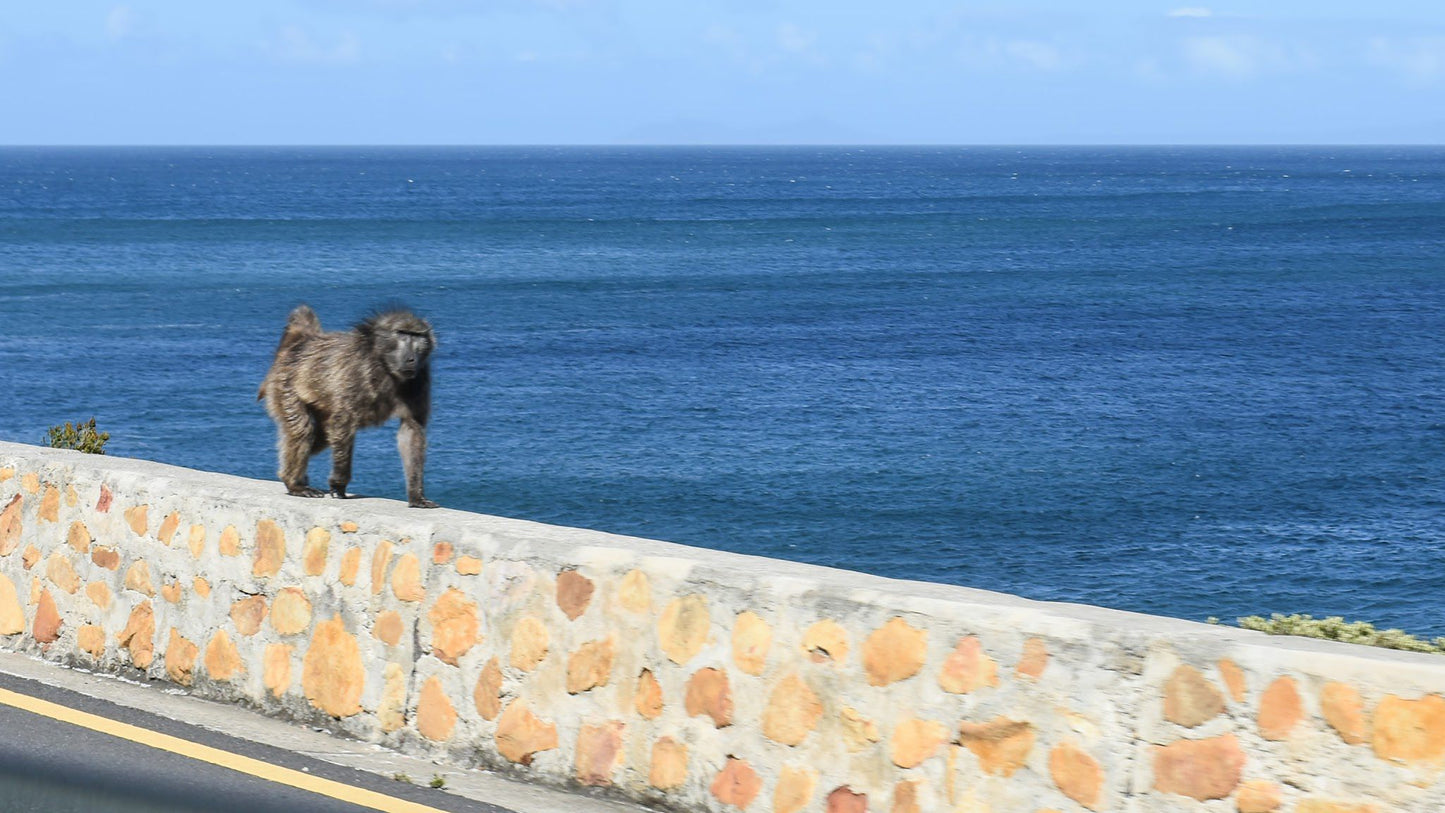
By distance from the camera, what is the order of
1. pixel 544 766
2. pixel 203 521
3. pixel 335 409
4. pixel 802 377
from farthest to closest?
1. pixel 802 377
2. pixel 335 409
3. pixel 203 521
4. pixel 544 766

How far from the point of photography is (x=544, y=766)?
547 centimetres

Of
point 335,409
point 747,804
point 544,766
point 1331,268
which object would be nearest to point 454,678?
point 544,766

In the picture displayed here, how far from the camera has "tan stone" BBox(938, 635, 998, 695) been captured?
177 inches

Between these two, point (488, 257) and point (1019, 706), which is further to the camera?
point (488, 257)

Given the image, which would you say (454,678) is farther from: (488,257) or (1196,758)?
(488,257)

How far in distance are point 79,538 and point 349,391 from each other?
4.21 feet

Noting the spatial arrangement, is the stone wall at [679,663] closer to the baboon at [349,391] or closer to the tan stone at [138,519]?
the tan stone at [138,519]

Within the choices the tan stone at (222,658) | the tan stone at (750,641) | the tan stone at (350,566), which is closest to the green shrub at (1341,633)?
the tan stone at (750,641)

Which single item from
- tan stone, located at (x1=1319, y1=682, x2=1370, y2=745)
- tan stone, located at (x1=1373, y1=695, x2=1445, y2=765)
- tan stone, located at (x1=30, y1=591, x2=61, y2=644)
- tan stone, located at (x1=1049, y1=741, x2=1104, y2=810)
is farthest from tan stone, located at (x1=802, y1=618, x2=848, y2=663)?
tan stone, located at (x1=30, y1=591, x2=61, y2=644)

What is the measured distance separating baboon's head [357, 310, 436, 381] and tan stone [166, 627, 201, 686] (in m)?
1.45

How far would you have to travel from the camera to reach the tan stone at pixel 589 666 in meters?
5.33

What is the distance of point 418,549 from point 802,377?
175ft

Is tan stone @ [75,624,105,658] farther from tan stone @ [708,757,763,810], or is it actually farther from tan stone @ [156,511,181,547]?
tan stone @ [708,757,763,810]

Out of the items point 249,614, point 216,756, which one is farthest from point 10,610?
point 216,756
